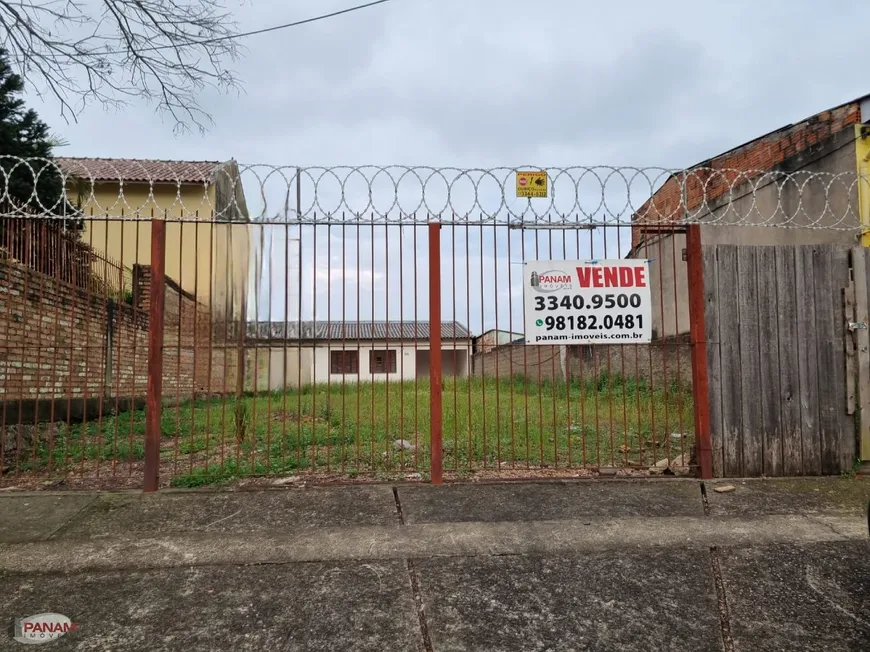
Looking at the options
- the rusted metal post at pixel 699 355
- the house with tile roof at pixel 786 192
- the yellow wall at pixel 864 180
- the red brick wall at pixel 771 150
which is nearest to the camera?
the rusted metal post at pixel 699 355

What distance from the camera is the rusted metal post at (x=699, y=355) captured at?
4.23 metres

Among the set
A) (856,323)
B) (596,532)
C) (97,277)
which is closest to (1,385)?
(97,277)

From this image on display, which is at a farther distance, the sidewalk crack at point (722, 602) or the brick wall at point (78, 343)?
the brick wall at point (78, 343)

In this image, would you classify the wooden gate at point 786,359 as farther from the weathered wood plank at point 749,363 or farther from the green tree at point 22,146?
the green tree at point 22,146

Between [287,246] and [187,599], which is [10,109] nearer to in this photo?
[287,246]

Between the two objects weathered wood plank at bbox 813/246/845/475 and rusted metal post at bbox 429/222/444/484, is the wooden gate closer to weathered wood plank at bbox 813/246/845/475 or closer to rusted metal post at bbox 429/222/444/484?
weathered wood plank at bbox 813/246/845/475

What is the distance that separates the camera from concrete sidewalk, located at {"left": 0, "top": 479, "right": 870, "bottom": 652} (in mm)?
2340

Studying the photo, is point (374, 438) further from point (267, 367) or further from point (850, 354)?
point (850, 354)

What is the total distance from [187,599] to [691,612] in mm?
2259

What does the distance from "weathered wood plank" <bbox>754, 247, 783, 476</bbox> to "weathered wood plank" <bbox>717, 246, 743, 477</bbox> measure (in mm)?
180

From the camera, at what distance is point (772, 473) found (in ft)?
14.0

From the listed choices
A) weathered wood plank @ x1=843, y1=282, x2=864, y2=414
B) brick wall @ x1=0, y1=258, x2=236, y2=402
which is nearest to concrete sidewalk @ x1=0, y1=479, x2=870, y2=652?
weathered wood plank @ x1=843, y1=282, x2=864, y2=414

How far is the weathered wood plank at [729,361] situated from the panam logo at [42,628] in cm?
418

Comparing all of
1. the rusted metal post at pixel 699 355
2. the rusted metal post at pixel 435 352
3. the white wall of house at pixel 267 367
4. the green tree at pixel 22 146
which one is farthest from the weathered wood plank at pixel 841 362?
the green tree at pixel 22 146
